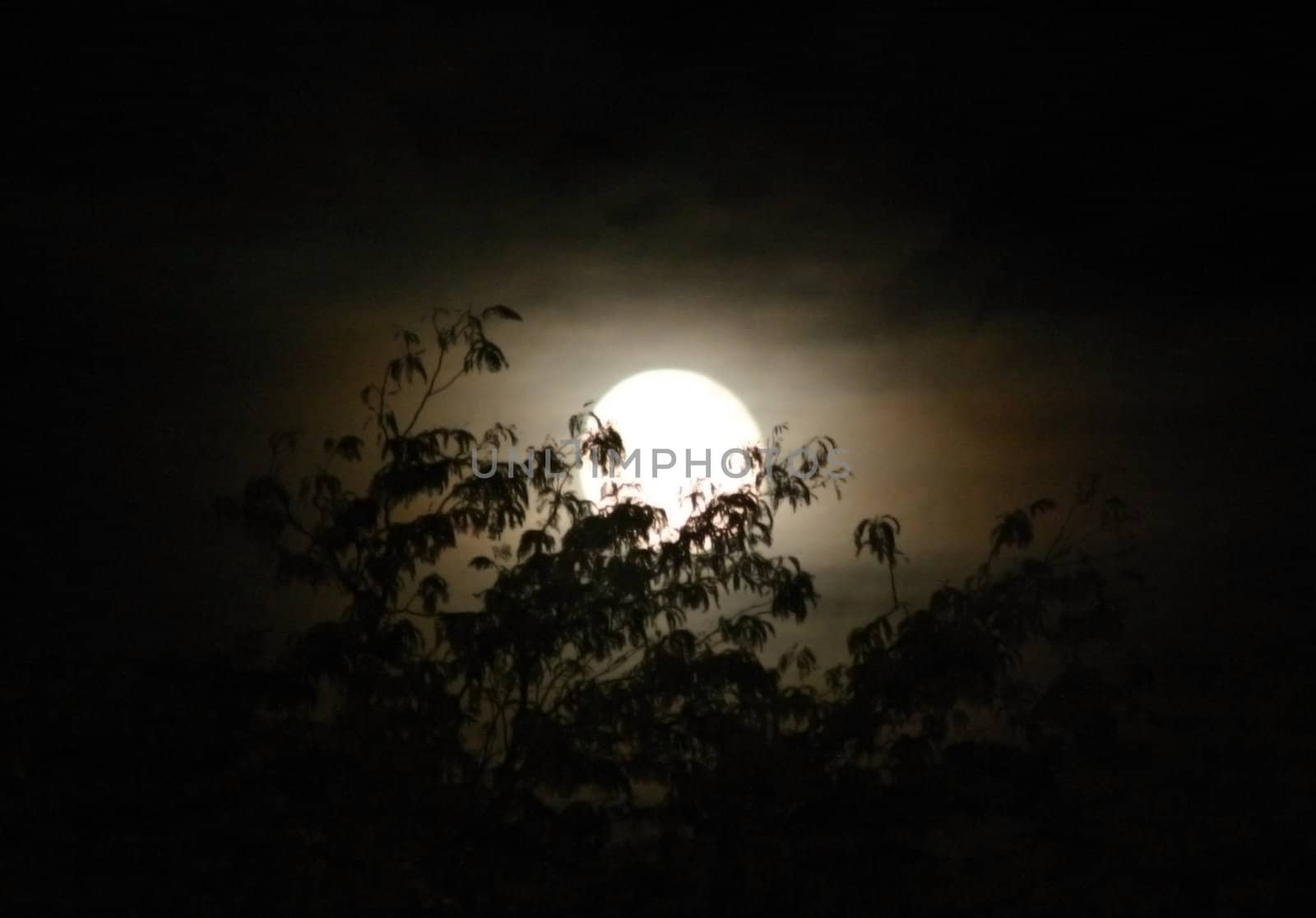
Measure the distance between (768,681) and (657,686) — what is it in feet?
2.21

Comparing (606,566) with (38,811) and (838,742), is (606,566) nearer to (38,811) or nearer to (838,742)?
(838,742)

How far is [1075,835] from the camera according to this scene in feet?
25.7

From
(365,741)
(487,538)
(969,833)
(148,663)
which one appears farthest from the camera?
(969,833)

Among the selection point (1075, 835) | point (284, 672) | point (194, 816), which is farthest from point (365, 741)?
point (1075, 835)

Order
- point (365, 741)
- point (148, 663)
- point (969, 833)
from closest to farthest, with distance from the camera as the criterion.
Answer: point (365, 741)
point (148, 663)
point (969, 833)

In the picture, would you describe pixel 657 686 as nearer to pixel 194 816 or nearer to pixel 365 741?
pixel 365 741

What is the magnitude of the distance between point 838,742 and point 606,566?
1805mm

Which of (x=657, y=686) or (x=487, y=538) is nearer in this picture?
(x=657, y=686)

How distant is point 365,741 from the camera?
584 centimetres

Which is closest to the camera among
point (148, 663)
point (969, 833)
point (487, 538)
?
point (148, 663)

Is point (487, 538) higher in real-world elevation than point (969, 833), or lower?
higher

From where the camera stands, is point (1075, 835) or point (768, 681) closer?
point (768, 681)

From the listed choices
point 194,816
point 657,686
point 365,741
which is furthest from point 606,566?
point 194,816

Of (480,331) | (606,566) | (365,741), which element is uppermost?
(480,331)
